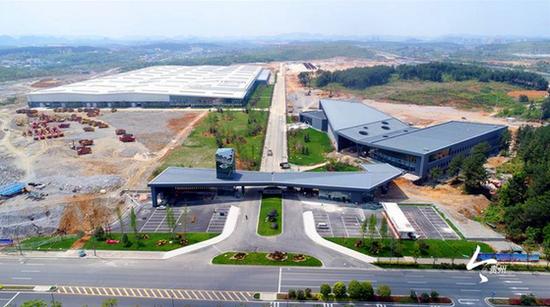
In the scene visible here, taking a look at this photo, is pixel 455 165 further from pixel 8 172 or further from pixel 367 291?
pixel 8 172

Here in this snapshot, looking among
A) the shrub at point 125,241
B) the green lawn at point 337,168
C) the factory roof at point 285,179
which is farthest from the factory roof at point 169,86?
the shrub at point 125,241

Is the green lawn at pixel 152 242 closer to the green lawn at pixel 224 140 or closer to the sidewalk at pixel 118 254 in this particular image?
the sidewalk at pixel 118 254

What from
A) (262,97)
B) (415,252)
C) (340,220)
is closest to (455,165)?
(340,220)

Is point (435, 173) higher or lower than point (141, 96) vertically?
lower

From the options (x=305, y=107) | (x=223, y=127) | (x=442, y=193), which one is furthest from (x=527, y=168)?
(x=305, y=107)

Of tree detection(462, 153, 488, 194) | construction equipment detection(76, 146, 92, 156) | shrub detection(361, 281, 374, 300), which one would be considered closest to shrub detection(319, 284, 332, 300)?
shrub detection(361, 281, 374, 300)

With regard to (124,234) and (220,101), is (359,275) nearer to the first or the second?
(124,234)

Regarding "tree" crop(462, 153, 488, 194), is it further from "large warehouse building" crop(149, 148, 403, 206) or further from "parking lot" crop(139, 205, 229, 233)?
"parking lot" crop(139, 205, 229, 233)

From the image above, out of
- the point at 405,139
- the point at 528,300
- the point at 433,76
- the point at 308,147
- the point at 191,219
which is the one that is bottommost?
the point at 528,300
